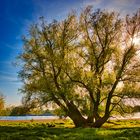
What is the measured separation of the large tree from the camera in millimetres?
43969

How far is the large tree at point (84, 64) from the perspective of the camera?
43969 mm

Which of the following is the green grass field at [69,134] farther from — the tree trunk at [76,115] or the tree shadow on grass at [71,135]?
the tree trunk at [76,115]

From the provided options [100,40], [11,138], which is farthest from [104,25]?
[11,138]

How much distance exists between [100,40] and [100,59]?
2769mm

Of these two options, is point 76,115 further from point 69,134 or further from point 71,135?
point 71,135

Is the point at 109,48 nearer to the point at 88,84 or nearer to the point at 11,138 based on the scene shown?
the point at 88,84

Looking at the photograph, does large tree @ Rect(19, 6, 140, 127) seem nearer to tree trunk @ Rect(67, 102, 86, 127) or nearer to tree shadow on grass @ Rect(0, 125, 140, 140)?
tree trunk @ Rect(67, 102, 86, 127)

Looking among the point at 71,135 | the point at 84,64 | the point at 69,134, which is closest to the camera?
the point at 71,135

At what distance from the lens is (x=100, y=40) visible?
45719mm

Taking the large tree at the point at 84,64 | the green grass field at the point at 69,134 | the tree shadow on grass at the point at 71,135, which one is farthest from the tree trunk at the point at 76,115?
the tree shadow on grass at the point at 71,135

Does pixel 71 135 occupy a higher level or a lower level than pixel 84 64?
lower

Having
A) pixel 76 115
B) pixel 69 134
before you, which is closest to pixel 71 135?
pixel 69 134

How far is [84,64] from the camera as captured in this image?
44.9 m

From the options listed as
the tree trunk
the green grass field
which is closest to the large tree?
the tree trunk
